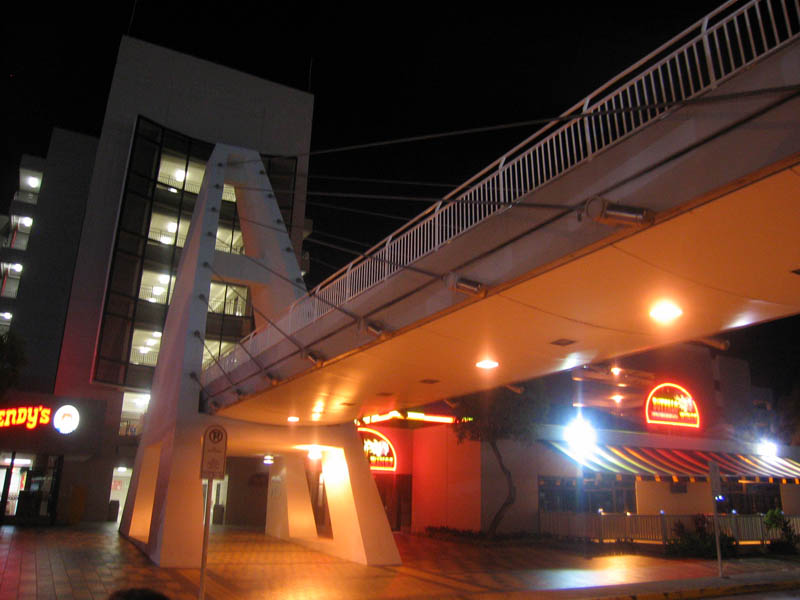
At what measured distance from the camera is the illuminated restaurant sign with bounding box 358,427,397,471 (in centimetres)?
2880

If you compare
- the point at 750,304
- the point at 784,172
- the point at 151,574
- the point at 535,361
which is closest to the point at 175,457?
the point at 151,574

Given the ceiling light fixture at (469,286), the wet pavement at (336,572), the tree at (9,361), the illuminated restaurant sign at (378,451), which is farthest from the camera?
the illuminated restaurant sign at (378,451)

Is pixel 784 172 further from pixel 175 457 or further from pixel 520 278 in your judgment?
pixel 175 457

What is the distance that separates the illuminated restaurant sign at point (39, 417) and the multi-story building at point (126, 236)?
2245mm

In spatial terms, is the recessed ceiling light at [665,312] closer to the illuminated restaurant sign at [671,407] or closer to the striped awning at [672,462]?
the striped awning at [672,462]

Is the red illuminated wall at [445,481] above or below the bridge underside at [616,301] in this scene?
below

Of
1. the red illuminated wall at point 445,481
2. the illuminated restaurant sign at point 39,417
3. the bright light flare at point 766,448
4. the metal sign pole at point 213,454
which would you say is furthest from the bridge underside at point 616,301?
the bright light flare at point 766,448

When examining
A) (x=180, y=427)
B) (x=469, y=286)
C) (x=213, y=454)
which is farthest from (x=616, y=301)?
(x=180, y=427)

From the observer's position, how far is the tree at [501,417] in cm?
2523

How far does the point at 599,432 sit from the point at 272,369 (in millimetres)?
18798

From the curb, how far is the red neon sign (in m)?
25.7

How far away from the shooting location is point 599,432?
94.2 ft

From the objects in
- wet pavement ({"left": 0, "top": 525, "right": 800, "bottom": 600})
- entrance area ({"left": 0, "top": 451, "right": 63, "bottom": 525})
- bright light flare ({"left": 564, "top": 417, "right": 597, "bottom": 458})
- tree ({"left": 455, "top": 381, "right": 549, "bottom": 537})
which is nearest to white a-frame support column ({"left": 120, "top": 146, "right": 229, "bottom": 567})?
wet pavement ({"left": 0, "top": 525, "right": 800, "bottom": 600})

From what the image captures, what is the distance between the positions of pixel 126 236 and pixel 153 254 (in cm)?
207
